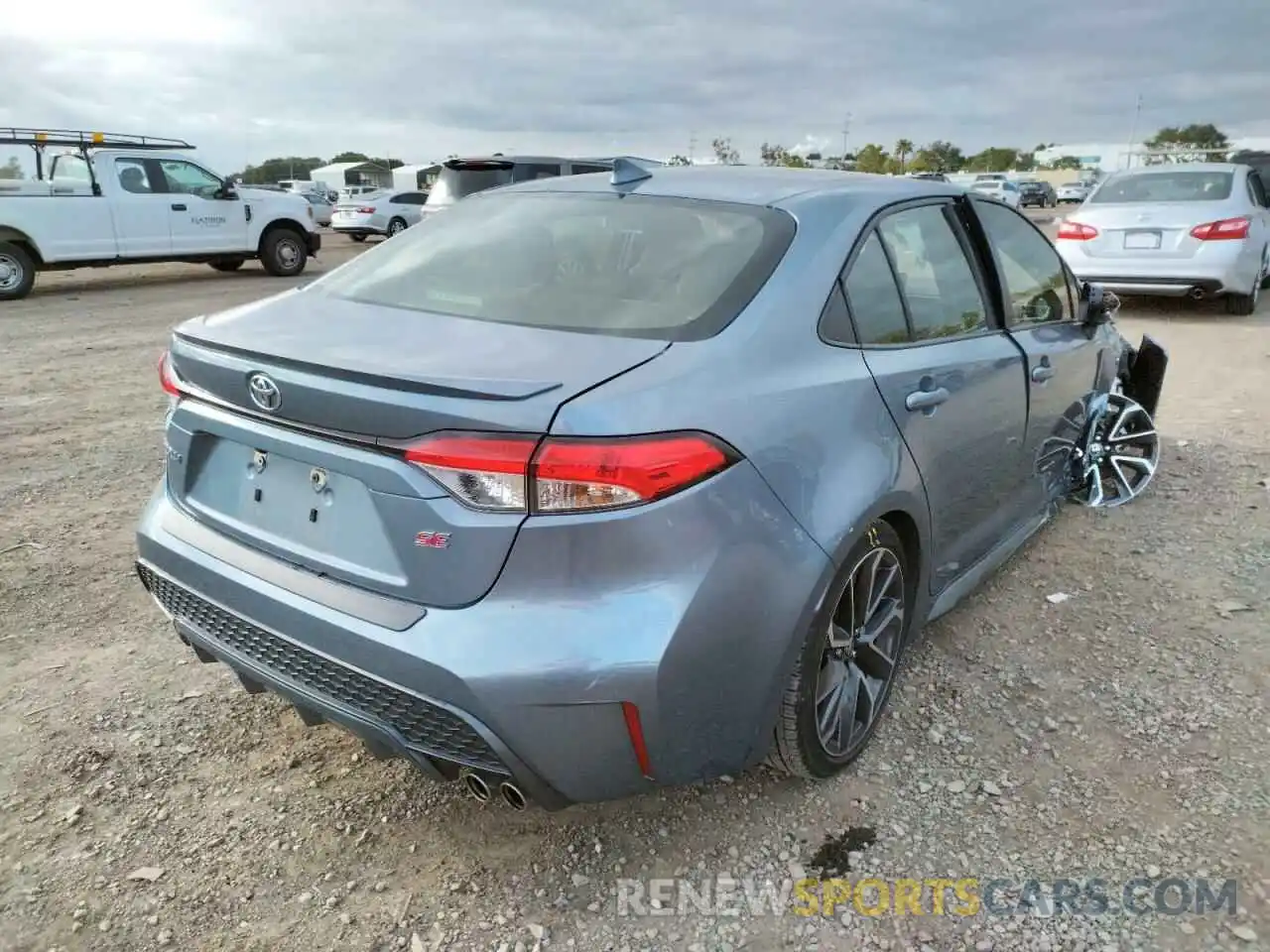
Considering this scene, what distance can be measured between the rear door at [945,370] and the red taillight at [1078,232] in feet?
24.7

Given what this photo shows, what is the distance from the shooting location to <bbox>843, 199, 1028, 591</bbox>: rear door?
2.62m

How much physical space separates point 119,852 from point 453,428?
58.8 inches

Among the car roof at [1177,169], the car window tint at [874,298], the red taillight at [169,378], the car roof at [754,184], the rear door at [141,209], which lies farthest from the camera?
the rear door at [141,209]

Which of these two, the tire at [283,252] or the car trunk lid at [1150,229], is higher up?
the car trunk lid at [1150,229]

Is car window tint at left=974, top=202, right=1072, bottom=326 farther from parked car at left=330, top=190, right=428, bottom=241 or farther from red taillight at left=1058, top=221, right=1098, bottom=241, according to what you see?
parked car at left=330, top=190, right=428, bottom=241

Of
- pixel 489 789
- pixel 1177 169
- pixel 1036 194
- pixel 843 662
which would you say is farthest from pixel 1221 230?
pixel 1036 194

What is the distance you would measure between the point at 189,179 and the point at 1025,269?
12.9 m

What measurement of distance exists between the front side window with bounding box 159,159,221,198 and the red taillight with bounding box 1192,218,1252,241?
40.7 ft

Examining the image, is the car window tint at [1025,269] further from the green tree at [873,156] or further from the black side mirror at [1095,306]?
the green tree at [873,156]

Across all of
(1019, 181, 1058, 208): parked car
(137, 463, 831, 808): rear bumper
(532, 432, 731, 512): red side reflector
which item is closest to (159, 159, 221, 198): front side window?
(137, 463, 831, 808): rear bumper

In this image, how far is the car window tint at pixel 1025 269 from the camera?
137 inches

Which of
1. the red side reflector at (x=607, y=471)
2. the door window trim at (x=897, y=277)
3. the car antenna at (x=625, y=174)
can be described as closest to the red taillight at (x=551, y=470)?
the red side reflector at (x=607, y=471)

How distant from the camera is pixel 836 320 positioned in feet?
8.05

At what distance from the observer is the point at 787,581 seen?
6.98ft
